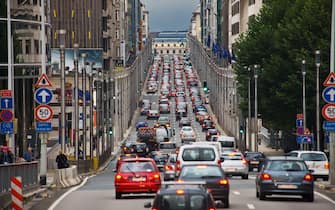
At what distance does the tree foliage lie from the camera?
72.3 meters

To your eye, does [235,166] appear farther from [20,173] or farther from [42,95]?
[20,173]

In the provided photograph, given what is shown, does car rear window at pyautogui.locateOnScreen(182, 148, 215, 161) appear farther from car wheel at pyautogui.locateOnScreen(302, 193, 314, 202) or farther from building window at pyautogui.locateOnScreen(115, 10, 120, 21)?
building window at pyautogui.locateOnScreen(115, 10, 120, 21)

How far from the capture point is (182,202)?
19578 millimetres

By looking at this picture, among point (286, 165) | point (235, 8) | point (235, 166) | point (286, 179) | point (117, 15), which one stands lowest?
point (235, 166)

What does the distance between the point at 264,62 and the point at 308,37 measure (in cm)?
738

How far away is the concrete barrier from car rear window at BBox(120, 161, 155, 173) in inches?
333

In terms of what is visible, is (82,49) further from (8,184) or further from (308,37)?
(8,184)

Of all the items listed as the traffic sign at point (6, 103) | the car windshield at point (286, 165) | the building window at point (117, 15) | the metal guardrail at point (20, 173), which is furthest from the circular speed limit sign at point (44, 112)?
the building window at point (117, 15)

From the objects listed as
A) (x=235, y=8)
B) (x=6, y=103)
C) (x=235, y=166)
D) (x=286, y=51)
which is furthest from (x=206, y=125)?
(x=6, y=103)

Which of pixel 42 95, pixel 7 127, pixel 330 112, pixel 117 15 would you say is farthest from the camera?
pixel 117 15

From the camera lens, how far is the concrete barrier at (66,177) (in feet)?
146

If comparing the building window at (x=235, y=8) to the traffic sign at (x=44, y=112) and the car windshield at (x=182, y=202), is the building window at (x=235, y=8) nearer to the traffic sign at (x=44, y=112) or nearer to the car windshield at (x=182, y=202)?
the traffic sign at (x=44, y=112)

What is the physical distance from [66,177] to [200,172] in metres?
16.4

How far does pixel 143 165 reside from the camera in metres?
36.2
